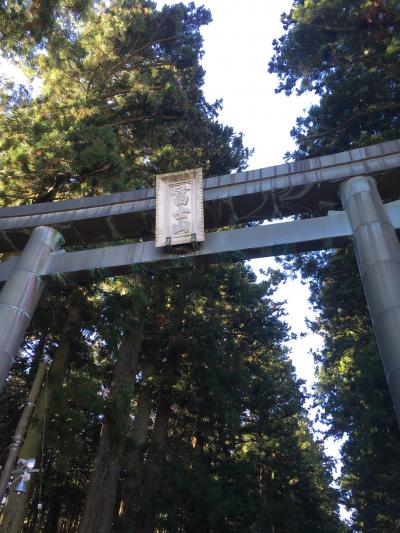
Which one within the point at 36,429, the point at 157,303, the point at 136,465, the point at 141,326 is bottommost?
the point at 36,429

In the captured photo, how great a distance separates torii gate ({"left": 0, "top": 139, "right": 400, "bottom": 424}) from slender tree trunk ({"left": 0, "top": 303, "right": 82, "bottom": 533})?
Result: 6.70ft

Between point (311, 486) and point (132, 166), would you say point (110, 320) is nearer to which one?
point (132, 166)

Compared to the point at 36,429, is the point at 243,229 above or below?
above

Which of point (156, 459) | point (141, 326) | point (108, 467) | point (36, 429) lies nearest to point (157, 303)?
point (141, 326)

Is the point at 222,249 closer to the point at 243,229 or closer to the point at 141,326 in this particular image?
the point at 243,229

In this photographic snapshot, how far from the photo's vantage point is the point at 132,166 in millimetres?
11523

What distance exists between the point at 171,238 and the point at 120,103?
7.40 meters

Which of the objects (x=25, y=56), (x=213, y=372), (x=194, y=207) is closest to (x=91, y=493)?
(x=213, y=372)

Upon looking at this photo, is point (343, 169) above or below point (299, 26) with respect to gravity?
below

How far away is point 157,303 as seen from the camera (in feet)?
42.5

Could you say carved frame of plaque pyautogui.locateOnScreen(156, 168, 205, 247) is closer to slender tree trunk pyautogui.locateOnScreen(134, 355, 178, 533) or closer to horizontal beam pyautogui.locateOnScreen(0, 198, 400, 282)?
horizontal beam pyautogui.locateOnScreen(0, 198, 400, 282)

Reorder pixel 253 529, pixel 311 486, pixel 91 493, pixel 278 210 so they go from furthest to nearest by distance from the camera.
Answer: pixel 311 486 → pixel 253 529 → pixel 91 493 → pixel 278 210

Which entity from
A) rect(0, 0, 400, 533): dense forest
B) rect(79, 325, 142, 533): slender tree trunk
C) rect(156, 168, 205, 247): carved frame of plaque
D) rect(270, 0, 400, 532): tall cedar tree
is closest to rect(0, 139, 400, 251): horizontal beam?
rect(156, 168, 205, 247): carved frame of plaque

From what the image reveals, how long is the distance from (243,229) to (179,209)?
92 cm
